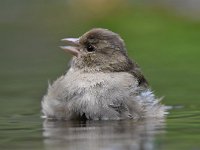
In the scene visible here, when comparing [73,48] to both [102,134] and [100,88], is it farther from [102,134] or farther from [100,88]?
[102,134]

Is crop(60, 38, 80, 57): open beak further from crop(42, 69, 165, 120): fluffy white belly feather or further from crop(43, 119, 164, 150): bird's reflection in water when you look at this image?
crop(43, 119, 164, 150): bird's reflection in water

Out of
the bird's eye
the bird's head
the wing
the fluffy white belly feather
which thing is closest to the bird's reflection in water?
the fluffy white belly feather

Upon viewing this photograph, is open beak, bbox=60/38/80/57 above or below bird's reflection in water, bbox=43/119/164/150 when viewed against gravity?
above

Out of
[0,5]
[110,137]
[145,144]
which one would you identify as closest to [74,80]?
[110,137]

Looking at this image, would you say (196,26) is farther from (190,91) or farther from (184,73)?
(190,91)

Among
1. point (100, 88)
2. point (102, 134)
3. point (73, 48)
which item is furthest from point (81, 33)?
point (102, 134)
